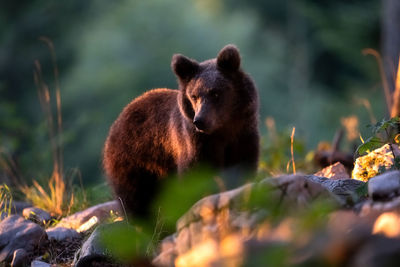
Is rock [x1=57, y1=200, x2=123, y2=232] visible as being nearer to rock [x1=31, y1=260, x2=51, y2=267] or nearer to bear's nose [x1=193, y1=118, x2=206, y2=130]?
rock [x1=31, y1=260, x2=51, y2=267]

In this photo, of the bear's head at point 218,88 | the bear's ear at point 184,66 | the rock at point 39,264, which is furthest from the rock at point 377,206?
the rock at point 39,264

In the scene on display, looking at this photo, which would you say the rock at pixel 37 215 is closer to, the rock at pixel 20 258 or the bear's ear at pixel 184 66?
the rock at pixel 20 258

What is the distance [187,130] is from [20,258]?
63.9 inches

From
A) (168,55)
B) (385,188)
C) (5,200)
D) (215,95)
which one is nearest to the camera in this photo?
(385,188)

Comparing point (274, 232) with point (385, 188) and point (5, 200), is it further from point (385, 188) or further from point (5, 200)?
point (5, 200)

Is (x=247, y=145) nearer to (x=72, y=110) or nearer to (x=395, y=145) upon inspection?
(x=395, y=145)

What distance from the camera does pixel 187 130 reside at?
15.0 ft

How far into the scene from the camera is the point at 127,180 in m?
5.14

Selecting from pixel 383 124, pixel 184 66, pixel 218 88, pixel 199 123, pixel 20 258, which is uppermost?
pixel 184 66

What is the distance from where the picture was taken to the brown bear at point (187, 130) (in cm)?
449

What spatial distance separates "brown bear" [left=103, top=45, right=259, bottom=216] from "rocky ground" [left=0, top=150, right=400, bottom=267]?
776 mm

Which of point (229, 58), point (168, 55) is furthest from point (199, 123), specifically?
point (168, 55)

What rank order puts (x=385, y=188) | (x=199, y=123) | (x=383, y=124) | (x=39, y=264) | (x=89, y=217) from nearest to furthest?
1. (x=385, y=188)
2. (x=383, y=124)
3. (x=39, y=264)
4. (x=199, y=123)
5. (x=89, y=217)

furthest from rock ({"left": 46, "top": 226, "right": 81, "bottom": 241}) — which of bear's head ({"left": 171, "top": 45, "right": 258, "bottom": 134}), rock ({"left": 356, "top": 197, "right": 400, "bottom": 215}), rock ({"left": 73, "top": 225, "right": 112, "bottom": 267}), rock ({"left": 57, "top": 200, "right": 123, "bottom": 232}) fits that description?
rock ({"left": 356, "top": 197, "right": 400, "bottom": 215})
